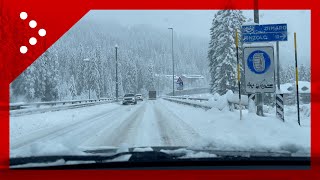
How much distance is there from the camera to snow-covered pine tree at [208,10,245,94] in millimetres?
42406

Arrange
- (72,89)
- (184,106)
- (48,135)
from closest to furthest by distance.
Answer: (48,135) → (184,106) → (72,89)

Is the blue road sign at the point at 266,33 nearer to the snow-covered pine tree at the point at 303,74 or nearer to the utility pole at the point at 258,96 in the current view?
the utility pole at the point at 258,96

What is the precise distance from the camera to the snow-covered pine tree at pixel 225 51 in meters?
42.4

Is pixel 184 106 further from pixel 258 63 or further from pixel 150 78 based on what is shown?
pixel 150 78

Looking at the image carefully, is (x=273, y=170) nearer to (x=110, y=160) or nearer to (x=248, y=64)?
(x=110, y=160)

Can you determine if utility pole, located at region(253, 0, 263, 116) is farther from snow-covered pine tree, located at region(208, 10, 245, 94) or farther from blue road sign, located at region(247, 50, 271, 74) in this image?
snow-covered pine tree, located at region(208, 10, 245, 94)

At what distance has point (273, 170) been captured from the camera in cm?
430

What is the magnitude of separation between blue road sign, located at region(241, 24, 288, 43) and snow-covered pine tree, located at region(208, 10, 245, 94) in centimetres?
2984

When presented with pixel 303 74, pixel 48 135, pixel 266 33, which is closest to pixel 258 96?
pixel 266 33

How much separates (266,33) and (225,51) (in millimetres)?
30918

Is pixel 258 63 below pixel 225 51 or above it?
below

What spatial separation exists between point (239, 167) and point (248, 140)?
2.51m

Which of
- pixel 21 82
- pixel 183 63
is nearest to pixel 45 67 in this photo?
pixel 21 82

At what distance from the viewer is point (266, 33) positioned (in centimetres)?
1226
